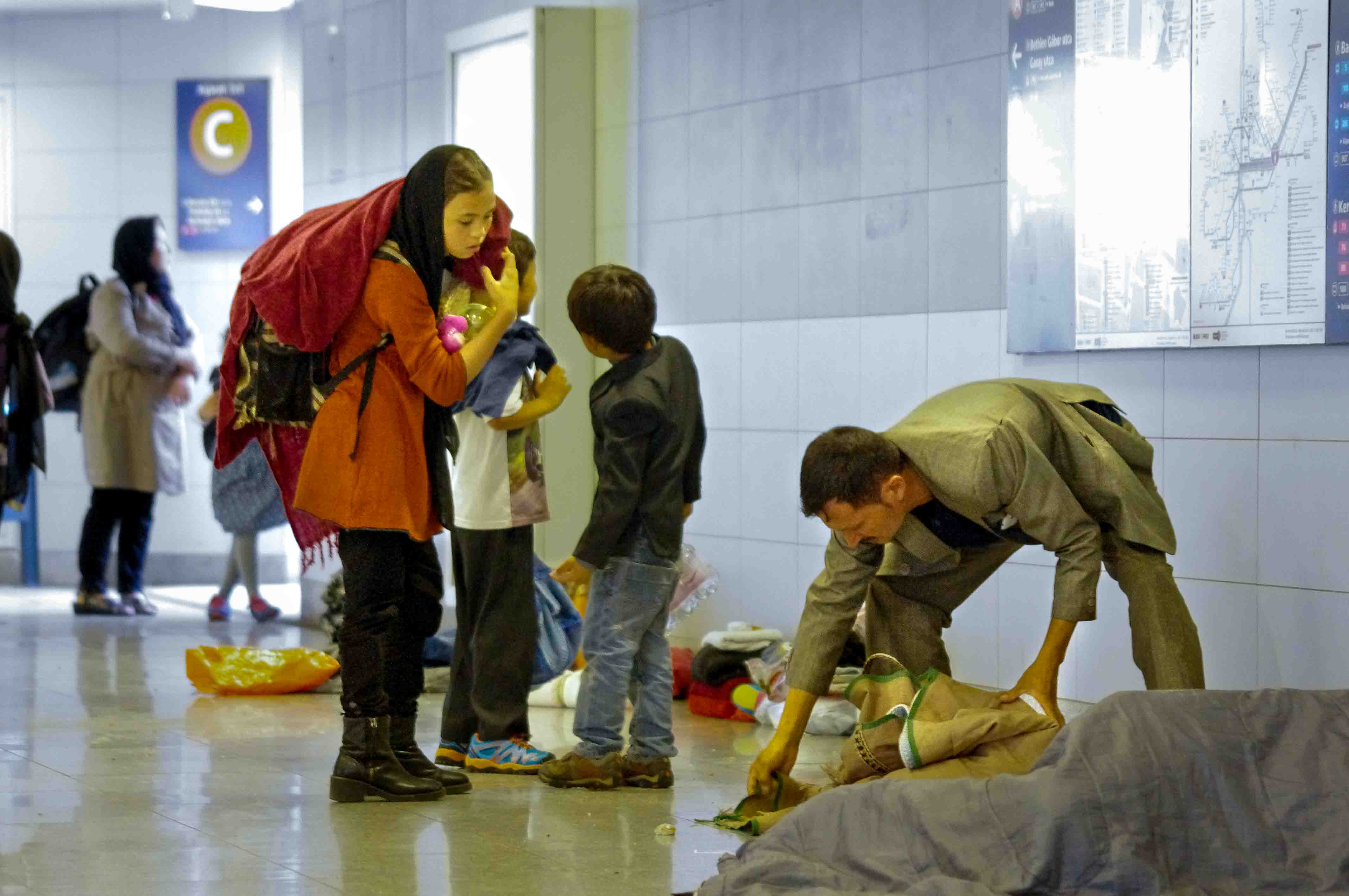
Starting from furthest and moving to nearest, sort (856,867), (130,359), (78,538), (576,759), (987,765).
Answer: (78,538), (130,359), (576,759), (987,765), (856,867)

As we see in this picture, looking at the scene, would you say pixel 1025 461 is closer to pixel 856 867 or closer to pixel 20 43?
pixel 856 867

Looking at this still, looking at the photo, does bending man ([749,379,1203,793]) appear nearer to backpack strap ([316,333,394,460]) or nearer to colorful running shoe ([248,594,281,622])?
backpack strap ([316,333,394,460])

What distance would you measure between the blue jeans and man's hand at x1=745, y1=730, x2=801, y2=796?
0.69 meters

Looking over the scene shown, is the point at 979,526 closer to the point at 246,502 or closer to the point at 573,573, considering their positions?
the point at 573,573

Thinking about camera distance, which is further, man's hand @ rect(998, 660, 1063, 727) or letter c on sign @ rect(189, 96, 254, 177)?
letter c on sign @ rect(189, 96, 254, 177)

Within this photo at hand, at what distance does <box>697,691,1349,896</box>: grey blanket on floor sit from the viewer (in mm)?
2766

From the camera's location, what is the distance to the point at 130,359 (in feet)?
26.7

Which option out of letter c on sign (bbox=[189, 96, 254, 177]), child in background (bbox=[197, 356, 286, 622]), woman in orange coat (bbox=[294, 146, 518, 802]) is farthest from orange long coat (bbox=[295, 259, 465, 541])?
letter c on sign (bbox=[189, 96, 254, 177])

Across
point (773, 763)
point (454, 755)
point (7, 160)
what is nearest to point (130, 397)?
point (7, 160)

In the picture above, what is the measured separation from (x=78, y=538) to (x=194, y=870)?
7041mm

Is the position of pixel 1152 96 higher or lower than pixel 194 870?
higher

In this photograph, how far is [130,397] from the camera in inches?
322

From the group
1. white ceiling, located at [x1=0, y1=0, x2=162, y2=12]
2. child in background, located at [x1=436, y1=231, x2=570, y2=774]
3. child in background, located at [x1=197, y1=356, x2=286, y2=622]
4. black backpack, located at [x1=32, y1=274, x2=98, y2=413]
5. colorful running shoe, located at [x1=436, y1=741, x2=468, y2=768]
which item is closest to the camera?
child in background, located at [x1=436, y1=231, x2=570, y2=774]

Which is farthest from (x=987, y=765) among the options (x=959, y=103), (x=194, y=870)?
(x=959, y=103)
